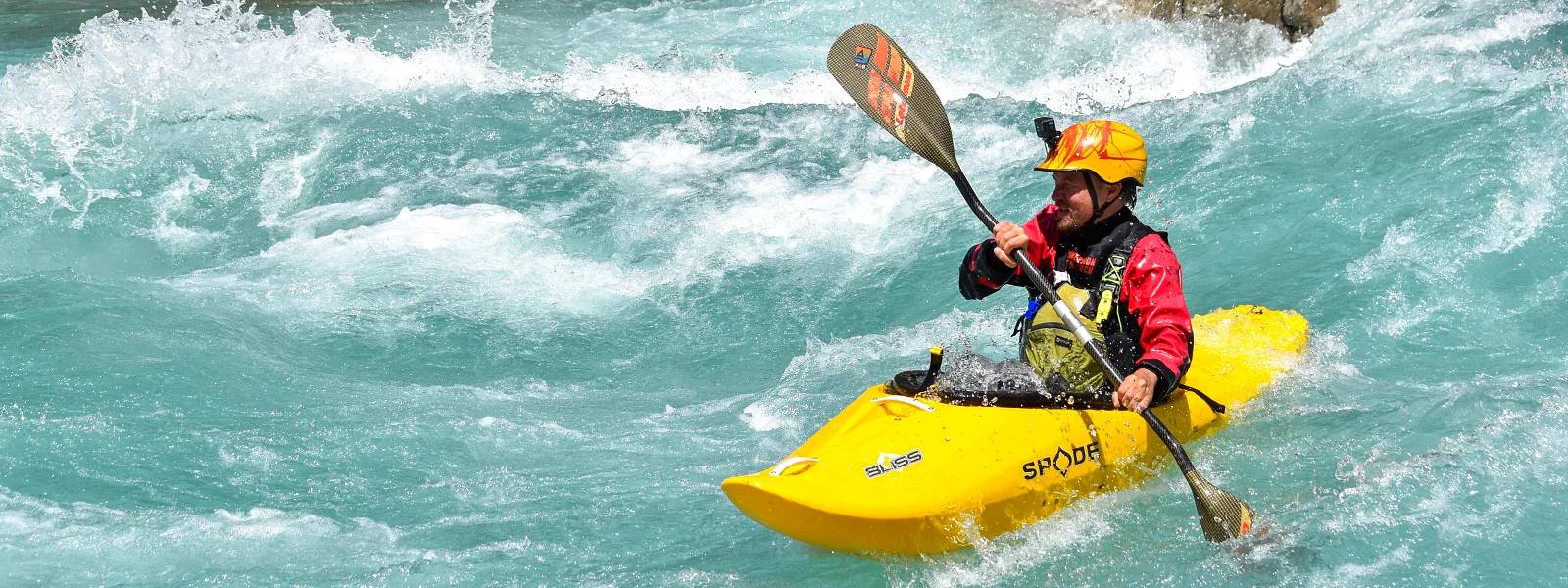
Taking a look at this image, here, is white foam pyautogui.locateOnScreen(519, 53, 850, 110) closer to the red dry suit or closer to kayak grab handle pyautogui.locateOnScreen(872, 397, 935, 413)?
the red dry suit

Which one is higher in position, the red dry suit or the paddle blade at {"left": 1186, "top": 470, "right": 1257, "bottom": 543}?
the red dry suit

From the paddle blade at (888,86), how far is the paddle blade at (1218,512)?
5.72ft

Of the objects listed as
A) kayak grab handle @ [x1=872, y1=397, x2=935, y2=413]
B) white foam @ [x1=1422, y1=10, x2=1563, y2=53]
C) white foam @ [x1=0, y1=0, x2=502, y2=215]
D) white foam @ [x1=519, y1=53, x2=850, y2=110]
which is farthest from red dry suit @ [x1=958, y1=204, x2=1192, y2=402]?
white foam @ [x1=0, y1=0, x2=502, y2=215]


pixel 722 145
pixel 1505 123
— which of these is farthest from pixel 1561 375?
pixel 722 145

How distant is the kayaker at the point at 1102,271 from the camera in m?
4.06

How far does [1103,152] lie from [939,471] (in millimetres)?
1197

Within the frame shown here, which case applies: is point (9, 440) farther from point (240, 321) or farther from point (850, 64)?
point (850, 64)

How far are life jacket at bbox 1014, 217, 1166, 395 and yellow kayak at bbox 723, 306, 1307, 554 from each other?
0.17 metres

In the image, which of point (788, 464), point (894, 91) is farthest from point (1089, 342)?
point (894, 91)

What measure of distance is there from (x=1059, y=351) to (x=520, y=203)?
4.62m

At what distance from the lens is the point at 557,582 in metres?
4.12

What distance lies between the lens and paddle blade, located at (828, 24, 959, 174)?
16.7 ft

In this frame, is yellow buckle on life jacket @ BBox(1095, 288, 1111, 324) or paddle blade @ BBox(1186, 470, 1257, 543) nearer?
paddle blade @ BBox(1186, 470, 1257, 543)

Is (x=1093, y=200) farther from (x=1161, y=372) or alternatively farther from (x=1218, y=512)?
(x=1218, y=512)
